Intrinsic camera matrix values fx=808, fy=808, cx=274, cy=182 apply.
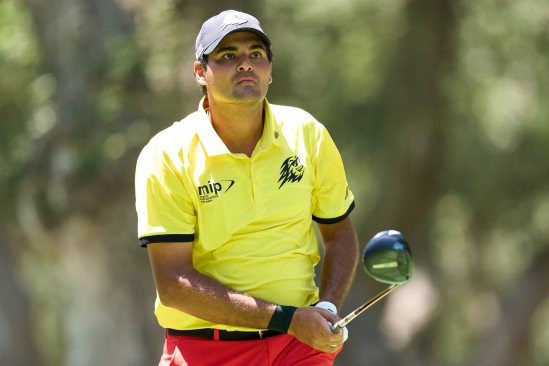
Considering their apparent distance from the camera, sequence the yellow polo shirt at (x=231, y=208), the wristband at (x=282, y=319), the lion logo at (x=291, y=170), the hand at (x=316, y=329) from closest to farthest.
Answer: the hand at (x=316, y=329), the wristband at (x=282, y=319), the yellow polo shirt at (x=231, y=208), the lion logo at (x=291, y=170)

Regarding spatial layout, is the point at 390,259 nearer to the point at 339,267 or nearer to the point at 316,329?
the point at 316,329

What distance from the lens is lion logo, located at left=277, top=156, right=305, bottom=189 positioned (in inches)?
153

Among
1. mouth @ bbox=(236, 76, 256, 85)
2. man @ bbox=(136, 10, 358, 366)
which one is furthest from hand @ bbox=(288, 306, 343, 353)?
mouth @ bbox=(236, 76, 256, 85)

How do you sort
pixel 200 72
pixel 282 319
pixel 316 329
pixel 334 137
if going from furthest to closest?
pixel 334 137 < pixel 200 72 < pixel 282 319 < pixel 316 329

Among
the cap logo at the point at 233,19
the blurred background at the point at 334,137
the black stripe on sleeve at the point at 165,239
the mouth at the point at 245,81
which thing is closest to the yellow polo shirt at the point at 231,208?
the black stripe on sleeve at the point at 165,239

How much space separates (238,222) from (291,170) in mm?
379

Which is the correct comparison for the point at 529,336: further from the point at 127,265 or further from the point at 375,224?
the point at 127,265

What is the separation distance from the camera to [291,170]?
3912mm

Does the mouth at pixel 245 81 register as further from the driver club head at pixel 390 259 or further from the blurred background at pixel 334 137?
the blurred background at pixel 334 137

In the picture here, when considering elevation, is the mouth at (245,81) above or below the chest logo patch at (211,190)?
above

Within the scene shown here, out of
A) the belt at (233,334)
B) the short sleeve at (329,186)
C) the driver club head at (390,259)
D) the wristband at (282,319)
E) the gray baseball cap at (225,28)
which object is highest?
the gray baseball cap at (225,28)

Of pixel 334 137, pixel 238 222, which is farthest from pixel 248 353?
pixel 334 137

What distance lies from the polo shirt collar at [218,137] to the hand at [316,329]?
83 centimetres

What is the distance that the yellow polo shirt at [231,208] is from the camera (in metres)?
3.72
